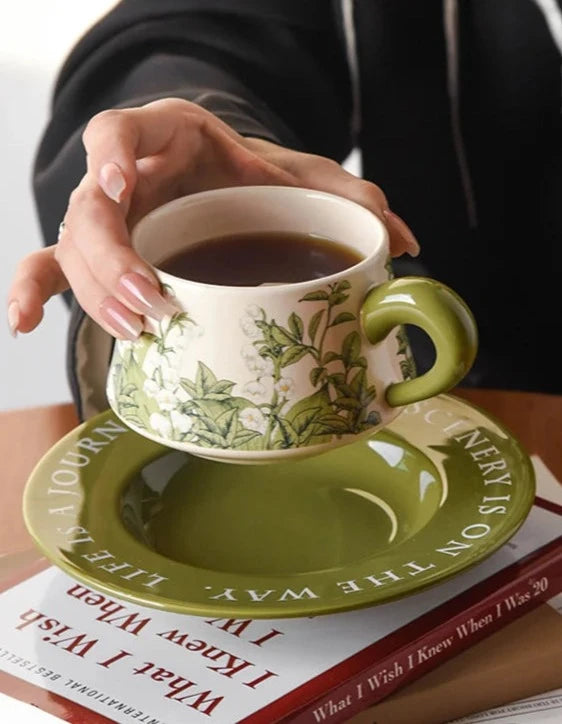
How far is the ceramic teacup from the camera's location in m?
0.52

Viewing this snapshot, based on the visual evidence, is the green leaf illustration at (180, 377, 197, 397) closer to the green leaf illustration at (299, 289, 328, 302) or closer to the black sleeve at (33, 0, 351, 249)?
the green leaf illustration at (299, 289, 328, 302)

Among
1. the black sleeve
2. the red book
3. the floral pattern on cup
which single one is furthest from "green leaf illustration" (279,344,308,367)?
the black sleeve

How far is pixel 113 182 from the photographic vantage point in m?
0.60

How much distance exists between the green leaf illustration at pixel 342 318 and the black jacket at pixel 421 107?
16.4 inches

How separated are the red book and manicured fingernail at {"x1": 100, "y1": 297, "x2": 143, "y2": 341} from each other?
0.44 feet

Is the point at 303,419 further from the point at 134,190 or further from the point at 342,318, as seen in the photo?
the point at 134,190

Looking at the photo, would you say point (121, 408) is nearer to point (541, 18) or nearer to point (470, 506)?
point (470, 506)

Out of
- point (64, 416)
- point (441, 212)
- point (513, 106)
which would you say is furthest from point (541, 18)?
point (64, 416)

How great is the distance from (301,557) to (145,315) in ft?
0.47

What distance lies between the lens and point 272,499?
24.9 inches

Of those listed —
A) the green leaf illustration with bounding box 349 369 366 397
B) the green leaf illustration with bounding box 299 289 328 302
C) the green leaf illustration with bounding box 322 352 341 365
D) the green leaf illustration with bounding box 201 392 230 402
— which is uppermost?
the green leaf illustration with bounding box 299 289 328 302

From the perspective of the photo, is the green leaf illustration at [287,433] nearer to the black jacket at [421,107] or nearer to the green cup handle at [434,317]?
the green cup handle at [434,317]

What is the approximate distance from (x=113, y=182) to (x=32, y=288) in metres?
0.07

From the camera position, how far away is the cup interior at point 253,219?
58 cm
